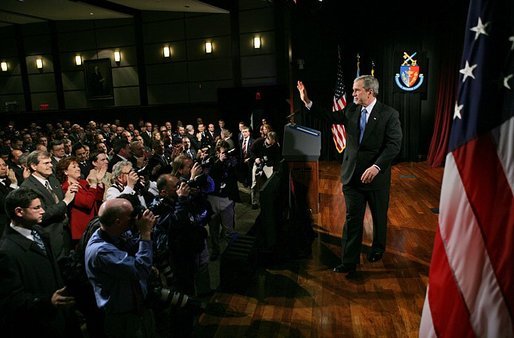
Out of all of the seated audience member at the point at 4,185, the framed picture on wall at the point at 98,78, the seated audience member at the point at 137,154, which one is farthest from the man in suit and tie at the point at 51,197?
the framed picture on wall at the point at 98,78

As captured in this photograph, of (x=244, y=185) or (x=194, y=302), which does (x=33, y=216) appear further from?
(x=244, y=185)

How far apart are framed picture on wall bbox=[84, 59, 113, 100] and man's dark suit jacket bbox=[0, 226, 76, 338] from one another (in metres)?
13.2

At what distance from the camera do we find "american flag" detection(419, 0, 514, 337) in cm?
130

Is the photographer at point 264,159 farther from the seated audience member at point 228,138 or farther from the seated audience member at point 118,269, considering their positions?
the seated audience member at point 118,269

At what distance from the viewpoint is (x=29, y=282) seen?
6.91ft

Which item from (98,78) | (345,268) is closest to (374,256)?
(345,268)

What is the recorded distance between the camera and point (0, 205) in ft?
12.0

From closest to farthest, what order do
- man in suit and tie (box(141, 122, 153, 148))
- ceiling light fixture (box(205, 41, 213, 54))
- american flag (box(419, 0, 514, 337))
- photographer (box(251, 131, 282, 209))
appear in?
american flag (box(419, 0, 514, 337)), photographer (box(251, 131, 282, 209)), man in suit and tie (box(141, 122, 153, 148)), ceiling light fixture (box(205, 41, 213, 54))

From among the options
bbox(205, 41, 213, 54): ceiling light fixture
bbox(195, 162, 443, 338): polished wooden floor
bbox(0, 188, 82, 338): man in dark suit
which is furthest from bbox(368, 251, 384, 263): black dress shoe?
bbox(205, 41, 213, 54): ceiling light fixture

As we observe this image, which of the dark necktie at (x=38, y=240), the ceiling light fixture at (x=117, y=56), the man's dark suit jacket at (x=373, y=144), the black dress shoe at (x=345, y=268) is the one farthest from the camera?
the ceiling light fixture at (x=117, y=56)

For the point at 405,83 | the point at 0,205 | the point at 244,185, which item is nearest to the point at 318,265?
the point at 0,205

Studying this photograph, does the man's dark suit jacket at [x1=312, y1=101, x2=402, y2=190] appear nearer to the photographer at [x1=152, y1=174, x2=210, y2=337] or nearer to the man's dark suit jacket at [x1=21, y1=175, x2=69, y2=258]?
the photographer at [x1=152, y1=174, x2=210, y2=337]

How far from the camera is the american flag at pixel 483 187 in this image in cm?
130

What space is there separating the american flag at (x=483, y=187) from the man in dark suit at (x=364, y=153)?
2.07m
